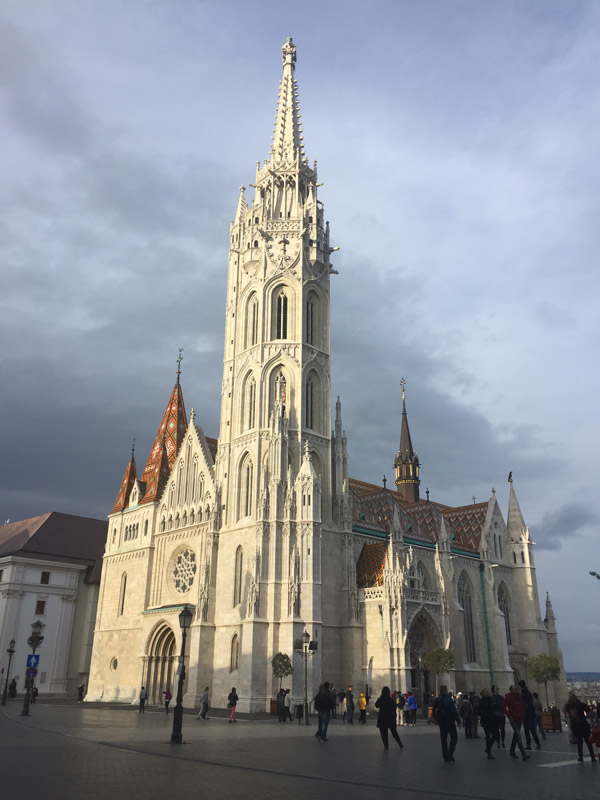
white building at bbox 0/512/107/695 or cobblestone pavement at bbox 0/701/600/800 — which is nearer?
cobblestone pavement at bbox 0/701/600/800

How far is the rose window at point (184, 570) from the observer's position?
42656 mm

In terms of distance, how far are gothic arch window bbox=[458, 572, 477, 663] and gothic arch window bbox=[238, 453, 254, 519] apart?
17674 mm

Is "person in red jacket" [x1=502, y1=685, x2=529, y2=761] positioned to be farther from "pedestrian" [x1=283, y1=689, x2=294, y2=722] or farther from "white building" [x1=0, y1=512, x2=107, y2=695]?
"white building" [x1=0, y1=512, x2=107, y2=695]

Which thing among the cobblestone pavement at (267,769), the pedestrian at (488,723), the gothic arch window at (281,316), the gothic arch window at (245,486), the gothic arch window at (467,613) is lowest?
the cobblestone pavement at (267,769)

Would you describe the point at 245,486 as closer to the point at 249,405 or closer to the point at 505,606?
the point at 249,405

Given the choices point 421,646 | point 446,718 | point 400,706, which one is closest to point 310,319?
point 421,646

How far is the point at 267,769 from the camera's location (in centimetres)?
1287

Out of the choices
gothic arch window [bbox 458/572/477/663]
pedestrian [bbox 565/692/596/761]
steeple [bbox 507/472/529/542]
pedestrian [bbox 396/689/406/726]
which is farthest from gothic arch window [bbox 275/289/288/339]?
pedestrian [bbox 565/692/596/761]

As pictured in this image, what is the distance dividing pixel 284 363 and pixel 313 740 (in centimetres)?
2687

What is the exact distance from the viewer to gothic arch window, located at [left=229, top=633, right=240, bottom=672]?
3715 centimetres

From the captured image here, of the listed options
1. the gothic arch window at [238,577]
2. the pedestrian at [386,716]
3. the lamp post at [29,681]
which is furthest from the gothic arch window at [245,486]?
the pedestrian at [386,716]

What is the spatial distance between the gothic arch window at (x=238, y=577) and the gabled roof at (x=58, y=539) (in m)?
24.1

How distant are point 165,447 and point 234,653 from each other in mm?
18287

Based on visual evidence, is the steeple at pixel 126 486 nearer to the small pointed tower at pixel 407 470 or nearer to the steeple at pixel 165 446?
the steeple at pixel 165 446
